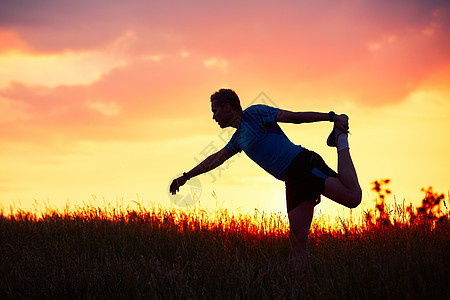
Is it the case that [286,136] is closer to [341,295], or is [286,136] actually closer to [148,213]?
[341,295]

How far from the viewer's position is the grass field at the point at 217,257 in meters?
4.46

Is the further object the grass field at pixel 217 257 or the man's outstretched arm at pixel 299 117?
the man's outstretched arm at pixel 299 117

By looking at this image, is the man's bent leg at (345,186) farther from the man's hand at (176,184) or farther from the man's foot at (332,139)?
the man's hand at (176,184)

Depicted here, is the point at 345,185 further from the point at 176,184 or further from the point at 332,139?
the point at 176,184

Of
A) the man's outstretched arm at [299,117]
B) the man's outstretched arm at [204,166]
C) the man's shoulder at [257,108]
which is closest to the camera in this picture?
the man's outstretched arm at [299,117]

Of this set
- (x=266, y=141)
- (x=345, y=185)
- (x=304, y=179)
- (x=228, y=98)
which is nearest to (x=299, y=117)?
(x=266, y=141)

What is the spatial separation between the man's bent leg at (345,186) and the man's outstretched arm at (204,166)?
124 cm

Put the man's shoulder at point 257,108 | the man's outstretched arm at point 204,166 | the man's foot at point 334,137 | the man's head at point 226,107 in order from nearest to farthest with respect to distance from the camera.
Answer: the man's shoulder at point 257,108
the man's head at point 226,107
the man's foot at point 334,137
the man's outstretched arm at point 204,166

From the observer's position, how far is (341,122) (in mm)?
5195

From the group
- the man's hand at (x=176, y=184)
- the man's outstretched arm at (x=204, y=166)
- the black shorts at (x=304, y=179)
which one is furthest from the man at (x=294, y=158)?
the man's hand at (x=176, y=184)

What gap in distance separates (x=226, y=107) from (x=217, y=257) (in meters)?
1.93

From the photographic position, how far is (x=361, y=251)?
5.62 metres

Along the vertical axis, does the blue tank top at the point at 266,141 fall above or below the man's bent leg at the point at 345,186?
above

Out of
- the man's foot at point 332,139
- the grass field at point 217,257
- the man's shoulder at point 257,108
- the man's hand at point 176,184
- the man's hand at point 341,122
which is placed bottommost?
the grass field at point 217,257
